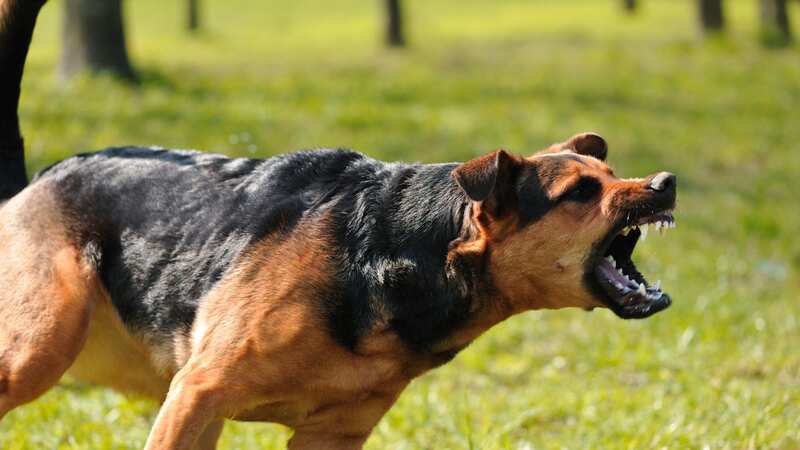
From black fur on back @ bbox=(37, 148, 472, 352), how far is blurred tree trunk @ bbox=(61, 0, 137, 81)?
31.5 ft

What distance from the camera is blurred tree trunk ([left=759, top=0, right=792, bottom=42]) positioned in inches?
949

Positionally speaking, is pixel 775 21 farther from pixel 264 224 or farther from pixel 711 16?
pixel 264 224

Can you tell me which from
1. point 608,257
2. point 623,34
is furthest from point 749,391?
point 623,34

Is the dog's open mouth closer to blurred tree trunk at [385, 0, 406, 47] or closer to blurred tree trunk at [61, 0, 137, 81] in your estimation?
blurred tree trunk at [61, 0, 137, 81]

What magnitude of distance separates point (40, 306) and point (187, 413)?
103 centimetres

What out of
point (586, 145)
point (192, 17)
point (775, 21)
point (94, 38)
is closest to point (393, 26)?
point (775, 21)

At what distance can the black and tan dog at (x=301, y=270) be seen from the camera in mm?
4660

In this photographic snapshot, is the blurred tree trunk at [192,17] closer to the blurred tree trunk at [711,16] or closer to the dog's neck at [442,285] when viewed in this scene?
the blurred tree trunk at [711,16]

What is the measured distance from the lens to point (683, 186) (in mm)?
14773

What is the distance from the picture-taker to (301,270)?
4789 mm

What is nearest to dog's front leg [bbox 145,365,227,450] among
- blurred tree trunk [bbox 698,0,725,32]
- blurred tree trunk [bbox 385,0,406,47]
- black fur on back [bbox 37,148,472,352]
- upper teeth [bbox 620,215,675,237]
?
black fur on back [bbox 37,148,472,352]

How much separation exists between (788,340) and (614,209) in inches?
215

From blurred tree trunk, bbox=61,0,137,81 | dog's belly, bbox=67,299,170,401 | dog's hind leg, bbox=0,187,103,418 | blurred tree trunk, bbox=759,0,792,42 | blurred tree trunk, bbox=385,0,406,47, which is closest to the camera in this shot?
dog's hind leg, bbox=0,187,103,418

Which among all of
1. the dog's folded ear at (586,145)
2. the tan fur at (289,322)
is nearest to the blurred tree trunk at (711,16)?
the dog's folded ear at (586,145)
